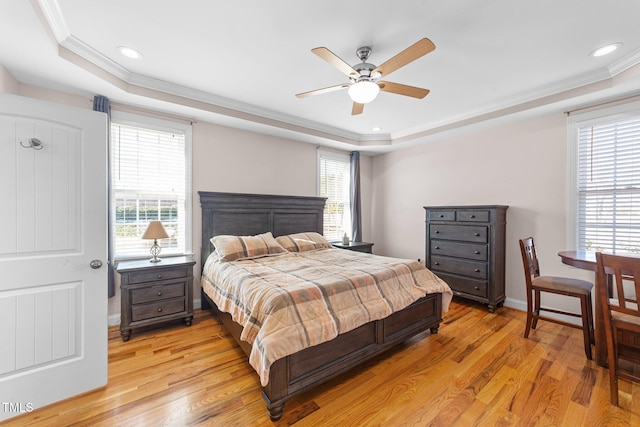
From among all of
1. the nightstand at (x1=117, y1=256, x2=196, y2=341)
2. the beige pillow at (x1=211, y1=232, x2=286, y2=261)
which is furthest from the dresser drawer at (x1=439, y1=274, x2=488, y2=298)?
the nightstand at (x1=117, y1=256, x2=196, y2=341)

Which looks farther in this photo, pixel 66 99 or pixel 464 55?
pixel 66 99

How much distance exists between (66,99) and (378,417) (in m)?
4.08

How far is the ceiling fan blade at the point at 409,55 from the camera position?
174 cm

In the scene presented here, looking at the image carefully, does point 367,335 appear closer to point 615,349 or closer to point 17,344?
point 615,349

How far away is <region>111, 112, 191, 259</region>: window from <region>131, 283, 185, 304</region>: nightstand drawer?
59 centimetres

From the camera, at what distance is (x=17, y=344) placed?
1734 millimetres

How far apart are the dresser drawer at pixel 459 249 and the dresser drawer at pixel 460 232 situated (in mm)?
70

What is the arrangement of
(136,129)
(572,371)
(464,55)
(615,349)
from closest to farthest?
1. (615,349)
2. (572,371)
3. (464,55)
4. (136,129)

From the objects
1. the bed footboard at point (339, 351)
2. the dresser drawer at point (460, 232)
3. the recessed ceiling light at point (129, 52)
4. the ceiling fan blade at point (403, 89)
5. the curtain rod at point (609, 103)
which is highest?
the recessed ceiling light at point (129, 52)

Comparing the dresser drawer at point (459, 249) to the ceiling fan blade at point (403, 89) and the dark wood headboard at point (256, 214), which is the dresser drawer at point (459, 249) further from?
the ceiling fan blade at point (403, 89)

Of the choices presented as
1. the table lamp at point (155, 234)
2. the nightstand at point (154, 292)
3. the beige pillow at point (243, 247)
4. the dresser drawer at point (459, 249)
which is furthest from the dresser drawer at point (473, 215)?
the table lamp at point (155, 234)

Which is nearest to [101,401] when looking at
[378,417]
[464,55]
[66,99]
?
[378,417]

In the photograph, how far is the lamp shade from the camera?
2.91 metres

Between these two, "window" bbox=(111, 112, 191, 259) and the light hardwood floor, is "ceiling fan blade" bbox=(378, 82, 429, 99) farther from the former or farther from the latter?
"window" bbox=(111, 112, 191, 259)
